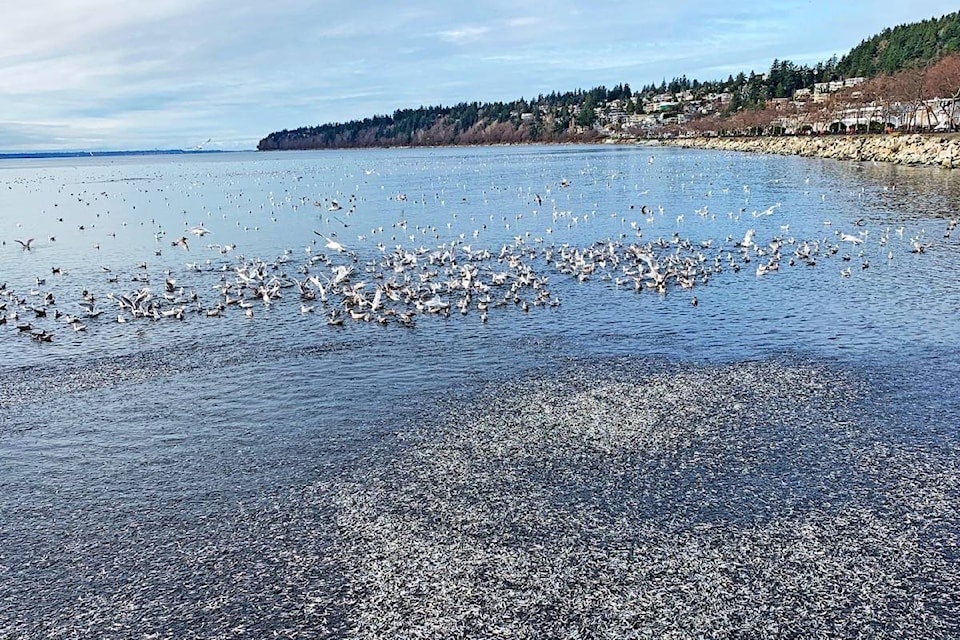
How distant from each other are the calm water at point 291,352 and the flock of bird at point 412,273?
36 centimetres

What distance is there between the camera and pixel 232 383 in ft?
65.2

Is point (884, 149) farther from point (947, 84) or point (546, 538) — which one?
point (546, 538)

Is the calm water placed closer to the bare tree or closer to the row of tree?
the bare tree

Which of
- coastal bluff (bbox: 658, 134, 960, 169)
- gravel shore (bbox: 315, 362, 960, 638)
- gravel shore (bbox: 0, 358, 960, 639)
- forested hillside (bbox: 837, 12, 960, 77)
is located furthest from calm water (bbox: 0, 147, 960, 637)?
forested hillside (bbox: 837, 12, 960, 77)

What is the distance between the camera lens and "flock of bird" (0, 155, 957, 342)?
2700 centimetres

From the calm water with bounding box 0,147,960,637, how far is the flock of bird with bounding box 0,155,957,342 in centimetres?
36

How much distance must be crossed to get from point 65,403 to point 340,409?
291 inches

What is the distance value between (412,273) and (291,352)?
11.3 meters

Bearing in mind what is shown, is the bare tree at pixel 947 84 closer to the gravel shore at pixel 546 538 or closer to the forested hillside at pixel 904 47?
the forested hillside at pixel 904 47

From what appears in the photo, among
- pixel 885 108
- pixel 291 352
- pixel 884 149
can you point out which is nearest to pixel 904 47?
pixel 885 108

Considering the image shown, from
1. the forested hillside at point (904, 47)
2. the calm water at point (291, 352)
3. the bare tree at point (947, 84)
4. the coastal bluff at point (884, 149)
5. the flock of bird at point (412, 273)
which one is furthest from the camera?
the forested hillside at point (904, 47)

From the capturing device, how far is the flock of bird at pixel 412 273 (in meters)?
27.0

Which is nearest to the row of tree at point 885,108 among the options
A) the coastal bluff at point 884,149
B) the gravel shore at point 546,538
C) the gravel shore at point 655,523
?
the coastal bluff at point 884,149

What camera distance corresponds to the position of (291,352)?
882 inches
